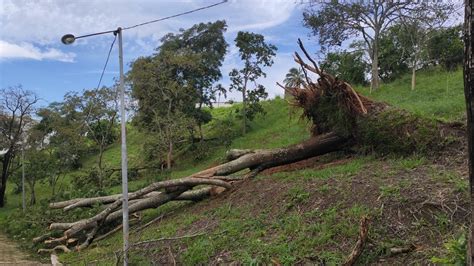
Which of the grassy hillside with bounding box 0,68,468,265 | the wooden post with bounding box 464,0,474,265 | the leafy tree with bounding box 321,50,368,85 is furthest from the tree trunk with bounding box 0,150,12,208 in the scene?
the wooden post with bounding box 464,0,474,265

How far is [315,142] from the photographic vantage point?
9281 millimetres

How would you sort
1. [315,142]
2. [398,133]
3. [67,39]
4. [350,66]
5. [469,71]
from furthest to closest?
[350,66], [315,142], [398,133], [67,39], [469,71]

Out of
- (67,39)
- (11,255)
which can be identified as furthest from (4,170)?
(67,39)

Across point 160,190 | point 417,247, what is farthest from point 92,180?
point 417,247

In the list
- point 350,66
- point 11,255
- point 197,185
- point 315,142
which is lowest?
point 11,255

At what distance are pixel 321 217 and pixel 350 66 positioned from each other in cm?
2738

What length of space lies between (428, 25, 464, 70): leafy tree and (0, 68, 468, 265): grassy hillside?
20.6 metres

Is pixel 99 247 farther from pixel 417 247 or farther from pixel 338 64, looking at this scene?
pixel 338 64

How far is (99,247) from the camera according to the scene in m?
8.95

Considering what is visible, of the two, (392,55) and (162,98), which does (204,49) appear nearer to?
(162,98)

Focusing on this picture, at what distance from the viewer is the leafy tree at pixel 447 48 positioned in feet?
85.9

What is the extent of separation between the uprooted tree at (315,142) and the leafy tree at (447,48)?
19.6 metres

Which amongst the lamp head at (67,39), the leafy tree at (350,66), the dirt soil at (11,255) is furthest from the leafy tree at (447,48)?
the lamp head at (67,39)

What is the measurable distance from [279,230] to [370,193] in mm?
1270
